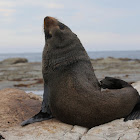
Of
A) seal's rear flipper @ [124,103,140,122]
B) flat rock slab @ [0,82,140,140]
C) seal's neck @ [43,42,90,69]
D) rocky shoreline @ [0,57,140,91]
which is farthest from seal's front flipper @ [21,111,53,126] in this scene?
rocky shoreline @ [0,57,140,91]

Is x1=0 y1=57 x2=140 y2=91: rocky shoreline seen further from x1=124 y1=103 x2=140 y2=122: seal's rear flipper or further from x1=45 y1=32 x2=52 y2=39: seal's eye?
x1=124 y1=103 x2=140 y2=122: seal's rear flipper

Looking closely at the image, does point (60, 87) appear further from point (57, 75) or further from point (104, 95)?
point (104, 95)

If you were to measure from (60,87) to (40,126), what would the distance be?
2.56 ft

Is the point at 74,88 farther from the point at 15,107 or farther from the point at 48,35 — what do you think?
the point at 15,107

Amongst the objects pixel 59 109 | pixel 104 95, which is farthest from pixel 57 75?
pixel 104 95

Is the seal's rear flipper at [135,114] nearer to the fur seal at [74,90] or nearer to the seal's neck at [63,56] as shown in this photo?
the fur seal at [74,90]

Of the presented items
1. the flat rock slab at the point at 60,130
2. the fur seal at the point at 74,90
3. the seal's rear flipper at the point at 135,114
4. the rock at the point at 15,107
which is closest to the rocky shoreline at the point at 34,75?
the rock at the point at 15,107

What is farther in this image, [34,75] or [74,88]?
[34,75]

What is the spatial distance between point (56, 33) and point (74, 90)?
121 cm

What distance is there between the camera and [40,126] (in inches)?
181

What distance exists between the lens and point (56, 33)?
201 inches

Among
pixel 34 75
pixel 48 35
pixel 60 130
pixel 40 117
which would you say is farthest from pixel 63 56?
pixel 34 75

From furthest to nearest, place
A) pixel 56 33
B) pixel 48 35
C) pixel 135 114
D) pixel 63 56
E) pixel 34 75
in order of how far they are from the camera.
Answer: pixel 34 75 → pixel 48 35 → pixel 56 33 → pixel 63 56 → pixel 135 114

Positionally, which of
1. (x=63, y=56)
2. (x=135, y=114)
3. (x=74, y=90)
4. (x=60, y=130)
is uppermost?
(x=63, y=56)
